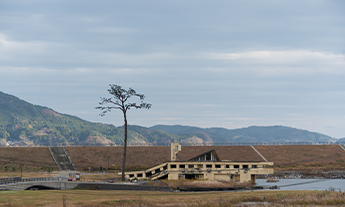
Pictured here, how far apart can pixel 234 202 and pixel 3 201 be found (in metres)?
27.6

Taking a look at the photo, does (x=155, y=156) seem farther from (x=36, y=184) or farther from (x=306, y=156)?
(x=36, y=184)

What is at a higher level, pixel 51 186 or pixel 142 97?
pixel 142 97

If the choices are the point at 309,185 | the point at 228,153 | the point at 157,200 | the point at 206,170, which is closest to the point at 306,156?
the point at 228,153

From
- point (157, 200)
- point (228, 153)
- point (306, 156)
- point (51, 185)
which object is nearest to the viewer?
point (157, 200)

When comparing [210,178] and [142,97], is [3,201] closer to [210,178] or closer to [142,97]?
[142,97]

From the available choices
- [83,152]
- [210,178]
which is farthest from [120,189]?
[83,152]

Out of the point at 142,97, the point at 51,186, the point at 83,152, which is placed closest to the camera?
the point at 51,186

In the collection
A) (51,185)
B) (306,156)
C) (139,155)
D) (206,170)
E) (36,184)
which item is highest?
(139,155)

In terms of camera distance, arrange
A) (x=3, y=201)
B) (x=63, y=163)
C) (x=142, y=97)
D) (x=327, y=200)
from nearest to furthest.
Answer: (x=3, y=201) < (x=327, y=200) < (x=142, y=97) < (x=63, y=163)

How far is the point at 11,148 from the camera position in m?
136

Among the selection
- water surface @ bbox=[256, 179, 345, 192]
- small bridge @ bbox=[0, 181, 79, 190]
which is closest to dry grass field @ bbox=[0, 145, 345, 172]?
water surface @ bbox=[256, 179, 345, 192]

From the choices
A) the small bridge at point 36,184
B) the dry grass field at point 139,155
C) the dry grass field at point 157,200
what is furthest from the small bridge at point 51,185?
the dry grass field at point 139,155

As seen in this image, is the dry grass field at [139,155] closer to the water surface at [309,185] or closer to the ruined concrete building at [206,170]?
the ruined concrete building at [206,170]

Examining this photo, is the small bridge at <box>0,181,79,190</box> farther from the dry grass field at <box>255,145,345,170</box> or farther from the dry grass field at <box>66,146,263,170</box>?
the dry grass field at <box>255,145,345,170</box>
